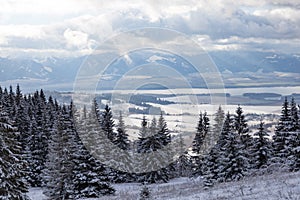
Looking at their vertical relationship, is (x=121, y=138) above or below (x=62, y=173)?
above

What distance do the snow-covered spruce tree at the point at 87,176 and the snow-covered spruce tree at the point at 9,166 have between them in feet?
35.4

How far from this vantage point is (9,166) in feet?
76.1

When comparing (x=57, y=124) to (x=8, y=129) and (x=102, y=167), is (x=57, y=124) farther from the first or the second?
(x=8, y=129)

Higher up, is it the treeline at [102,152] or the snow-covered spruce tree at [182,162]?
the treeline at [102,152]

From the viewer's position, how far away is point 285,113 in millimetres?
42562

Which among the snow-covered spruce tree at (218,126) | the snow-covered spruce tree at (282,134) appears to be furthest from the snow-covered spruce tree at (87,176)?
the snow-covered spruce tree at (282,134)

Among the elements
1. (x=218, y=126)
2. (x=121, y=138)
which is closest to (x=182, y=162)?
(x=121, y=138)

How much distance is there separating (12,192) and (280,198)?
52.3ft

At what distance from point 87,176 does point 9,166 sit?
12.5 metres

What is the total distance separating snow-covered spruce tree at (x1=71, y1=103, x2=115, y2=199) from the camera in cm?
3478

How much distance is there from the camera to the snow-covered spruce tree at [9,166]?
902 inches

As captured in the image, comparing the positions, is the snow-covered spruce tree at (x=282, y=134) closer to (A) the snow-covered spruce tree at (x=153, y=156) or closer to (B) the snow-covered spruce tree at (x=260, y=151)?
(B) the snow-covered spruce tree at (x=260, y=151)

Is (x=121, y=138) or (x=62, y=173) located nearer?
(x=62, y=173)

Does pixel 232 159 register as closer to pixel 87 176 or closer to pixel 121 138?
pixel 87 176
